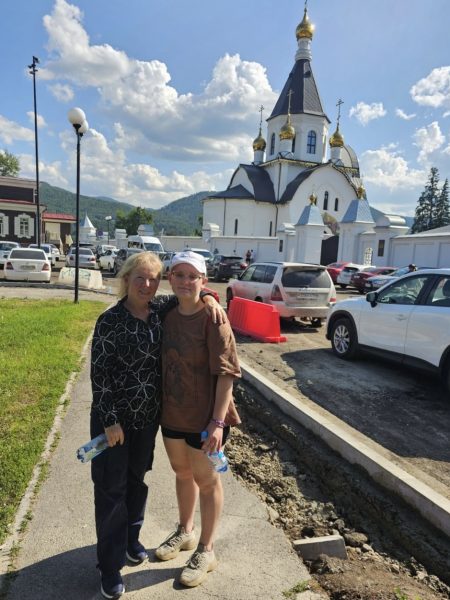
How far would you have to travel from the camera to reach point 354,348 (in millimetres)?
7688

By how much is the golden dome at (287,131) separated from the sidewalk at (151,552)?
5125 cm

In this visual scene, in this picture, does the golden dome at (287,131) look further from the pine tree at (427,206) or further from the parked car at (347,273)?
the pine tree at (427,206)

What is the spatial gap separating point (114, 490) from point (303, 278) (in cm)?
853

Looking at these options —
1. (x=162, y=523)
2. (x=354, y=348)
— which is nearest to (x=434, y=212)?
(x=354, y=348)

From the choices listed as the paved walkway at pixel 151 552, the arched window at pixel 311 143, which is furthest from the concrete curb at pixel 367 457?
the arched window at pixel 311 143

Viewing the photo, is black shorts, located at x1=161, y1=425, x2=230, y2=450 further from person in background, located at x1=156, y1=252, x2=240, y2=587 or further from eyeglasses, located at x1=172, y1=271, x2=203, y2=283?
eyeglasses, located at x1=172, y1=271, x2=203, y2=283

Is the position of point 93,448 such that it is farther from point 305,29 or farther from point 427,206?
point 427,206

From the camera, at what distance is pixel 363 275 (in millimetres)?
22891

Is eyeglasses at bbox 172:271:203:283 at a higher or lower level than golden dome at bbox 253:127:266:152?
lower

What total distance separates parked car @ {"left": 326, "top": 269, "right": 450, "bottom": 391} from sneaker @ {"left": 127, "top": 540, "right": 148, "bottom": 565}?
4680mm

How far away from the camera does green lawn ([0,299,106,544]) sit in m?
3.51

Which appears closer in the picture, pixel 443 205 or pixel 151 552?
pixel 151 552

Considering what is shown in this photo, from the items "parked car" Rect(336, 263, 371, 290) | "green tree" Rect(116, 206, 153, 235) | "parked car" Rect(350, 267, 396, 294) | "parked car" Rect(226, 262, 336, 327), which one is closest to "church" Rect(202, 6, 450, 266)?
"parked car" Rect(336, 263, 371, 290)

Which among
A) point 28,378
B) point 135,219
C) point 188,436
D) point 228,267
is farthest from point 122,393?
point 135,219
